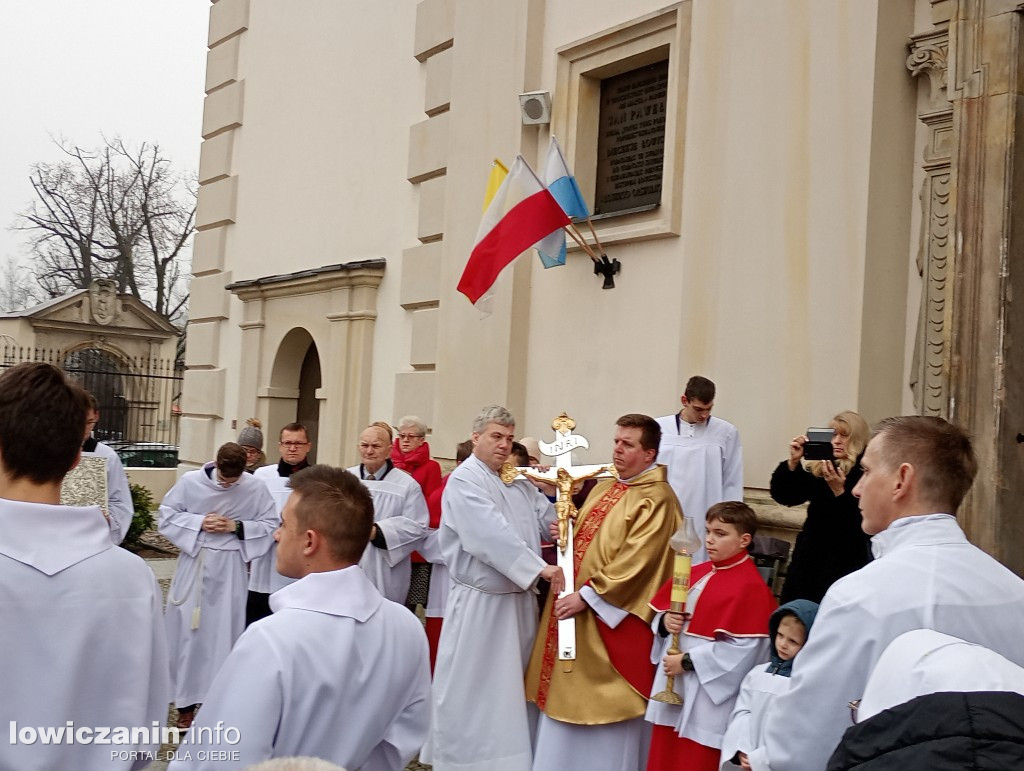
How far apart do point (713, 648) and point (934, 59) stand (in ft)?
13.5

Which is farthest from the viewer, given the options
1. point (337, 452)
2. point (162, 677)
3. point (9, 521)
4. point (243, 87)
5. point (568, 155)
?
point (243, 87)

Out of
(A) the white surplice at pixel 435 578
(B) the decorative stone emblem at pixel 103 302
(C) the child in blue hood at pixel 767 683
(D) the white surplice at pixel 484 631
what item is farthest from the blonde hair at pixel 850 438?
(B) the decorative stone emblem at pixel 103 302

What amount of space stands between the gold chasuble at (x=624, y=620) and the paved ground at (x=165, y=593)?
1.17 m

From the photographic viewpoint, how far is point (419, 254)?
1152 centimetres

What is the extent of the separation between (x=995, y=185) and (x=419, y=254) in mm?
6415

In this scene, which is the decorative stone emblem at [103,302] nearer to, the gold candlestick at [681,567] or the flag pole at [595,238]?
the flag pole at [595,238]

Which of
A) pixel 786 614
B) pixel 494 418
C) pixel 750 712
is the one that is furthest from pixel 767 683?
pixel 494 418

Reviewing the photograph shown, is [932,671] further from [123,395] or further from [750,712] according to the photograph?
[123,395]

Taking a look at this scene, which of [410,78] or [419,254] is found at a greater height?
[410,78]

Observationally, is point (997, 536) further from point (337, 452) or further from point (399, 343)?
point (337, 452)

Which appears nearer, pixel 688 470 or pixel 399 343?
pixel 688 470

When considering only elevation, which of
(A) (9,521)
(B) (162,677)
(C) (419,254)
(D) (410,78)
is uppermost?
(D) (410,78)

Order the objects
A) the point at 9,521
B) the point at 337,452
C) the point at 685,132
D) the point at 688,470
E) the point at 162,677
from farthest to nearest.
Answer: the point at 337,452, the point at 685,132, the point at 688,470, the point at 162,677, the point at 9,521

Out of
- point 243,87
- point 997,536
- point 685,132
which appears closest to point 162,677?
point 997,536
